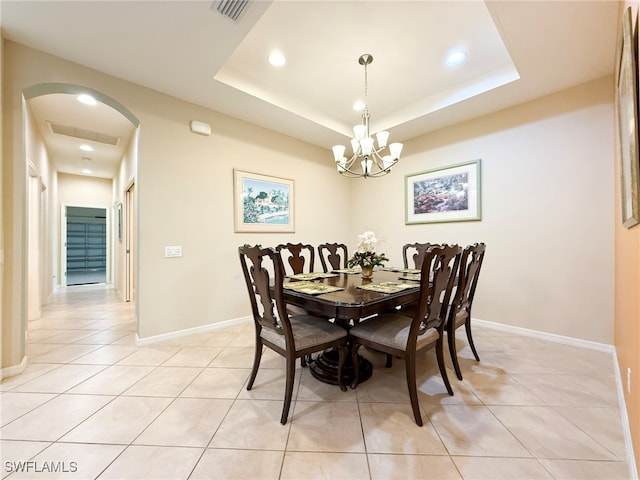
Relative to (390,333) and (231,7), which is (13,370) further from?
(231,7)

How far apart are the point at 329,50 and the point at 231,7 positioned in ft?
3.04

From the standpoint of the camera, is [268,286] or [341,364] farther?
[341,364]

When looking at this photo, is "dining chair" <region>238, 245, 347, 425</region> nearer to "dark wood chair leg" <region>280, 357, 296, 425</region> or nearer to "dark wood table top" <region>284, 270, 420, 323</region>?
"dark wood chair leg" <region>280, 357, 296, 425</region>

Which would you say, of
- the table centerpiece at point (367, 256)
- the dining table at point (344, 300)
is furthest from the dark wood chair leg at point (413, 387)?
the table centerpiece at point (367, 256)

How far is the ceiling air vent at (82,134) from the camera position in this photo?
375 centimetres

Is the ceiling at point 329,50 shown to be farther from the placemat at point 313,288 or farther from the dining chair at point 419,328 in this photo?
the placemat at point 313,288

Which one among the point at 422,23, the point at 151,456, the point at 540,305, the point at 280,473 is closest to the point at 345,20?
the point at 422,23

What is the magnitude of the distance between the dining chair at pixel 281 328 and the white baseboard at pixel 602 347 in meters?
1.45

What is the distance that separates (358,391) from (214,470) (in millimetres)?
999

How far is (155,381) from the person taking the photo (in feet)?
6.40

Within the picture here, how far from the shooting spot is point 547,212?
2713mm

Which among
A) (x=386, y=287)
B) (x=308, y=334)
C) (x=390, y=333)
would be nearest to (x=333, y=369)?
(x=308, y=334)

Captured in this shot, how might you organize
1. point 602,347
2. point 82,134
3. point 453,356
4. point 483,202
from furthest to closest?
point 82,134 < point 483,202 < point 602,347 < point 453,356

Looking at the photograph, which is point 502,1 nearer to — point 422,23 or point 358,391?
point 422,23
